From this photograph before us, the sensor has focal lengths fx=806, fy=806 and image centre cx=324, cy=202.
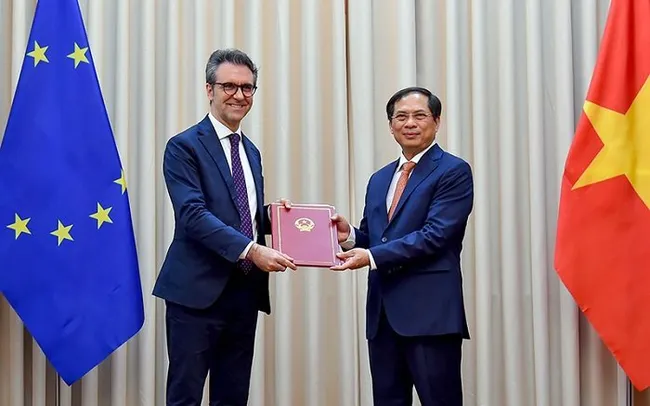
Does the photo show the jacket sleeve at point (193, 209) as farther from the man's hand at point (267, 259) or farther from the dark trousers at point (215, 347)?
the dark trousers at point (215, 347)

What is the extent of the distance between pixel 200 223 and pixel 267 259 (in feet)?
0.84

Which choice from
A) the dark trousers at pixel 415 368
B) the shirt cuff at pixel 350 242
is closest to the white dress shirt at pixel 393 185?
the shirt cuff at pixel 350 242

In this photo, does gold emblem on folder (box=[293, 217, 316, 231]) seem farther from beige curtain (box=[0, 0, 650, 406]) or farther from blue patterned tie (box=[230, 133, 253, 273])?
beige curtain (box=[0, 0, 650, 406])

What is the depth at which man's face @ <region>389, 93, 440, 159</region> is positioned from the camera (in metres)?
2.92

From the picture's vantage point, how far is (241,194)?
2875 millimetres

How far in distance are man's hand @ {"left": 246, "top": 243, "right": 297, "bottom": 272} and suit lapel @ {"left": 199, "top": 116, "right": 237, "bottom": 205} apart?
0.71 ft

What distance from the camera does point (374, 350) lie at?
2891 mm

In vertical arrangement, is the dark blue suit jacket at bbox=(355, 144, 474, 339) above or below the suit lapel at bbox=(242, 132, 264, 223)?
below

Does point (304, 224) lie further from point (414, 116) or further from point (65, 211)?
point (65, 211)

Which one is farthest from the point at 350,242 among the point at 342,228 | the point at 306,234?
the point at 306,234

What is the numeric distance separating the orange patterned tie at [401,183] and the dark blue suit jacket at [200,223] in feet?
1.74

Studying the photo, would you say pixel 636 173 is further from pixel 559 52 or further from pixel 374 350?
pixel 374 350

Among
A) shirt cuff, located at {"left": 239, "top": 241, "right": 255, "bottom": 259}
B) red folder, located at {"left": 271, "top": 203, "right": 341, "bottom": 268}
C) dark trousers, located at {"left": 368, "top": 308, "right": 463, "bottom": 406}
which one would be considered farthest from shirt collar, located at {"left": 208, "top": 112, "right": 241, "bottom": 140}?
dark trousers, located at {"left": 368, "top": 308, "right": 463, "bottom": 406}

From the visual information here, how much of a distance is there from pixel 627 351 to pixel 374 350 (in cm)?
118
